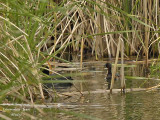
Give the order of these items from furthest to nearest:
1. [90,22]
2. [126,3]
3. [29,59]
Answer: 1. [90,22]
2. [126,3]
3. [29,59]

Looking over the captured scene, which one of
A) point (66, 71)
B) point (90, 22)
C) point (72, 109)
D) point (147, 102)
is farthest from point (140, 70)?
point (72, 109)

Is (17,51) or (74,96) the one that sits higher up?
(17,51)

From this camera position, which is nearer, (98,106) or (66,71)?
(98,106)

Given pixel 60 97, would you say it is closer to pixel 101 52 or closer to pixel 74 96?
pixel 74 96

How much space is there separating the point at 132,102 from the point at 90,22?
17.9 feet

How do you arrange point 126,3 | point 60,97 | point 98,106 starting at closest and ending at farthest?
1. point 98,106
2. point 60,97
3. point 126,3

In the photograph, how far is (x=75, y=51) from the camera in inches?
458

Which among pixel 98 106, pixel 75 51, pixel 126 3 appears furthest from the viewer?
pixel 75 51

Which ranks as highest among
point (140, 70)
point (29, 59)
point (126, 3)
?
point (126, 3)

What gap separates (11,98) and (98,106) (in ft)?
2.93

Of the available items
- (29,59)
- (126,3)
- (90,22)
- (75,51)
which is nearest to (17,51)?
(29,59)

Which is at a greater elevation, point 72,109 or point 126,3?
point 126,3

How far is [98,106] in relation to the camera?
4.58 meters

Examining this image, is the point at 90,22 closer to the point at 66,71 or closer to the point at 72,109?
the point at 66,71
